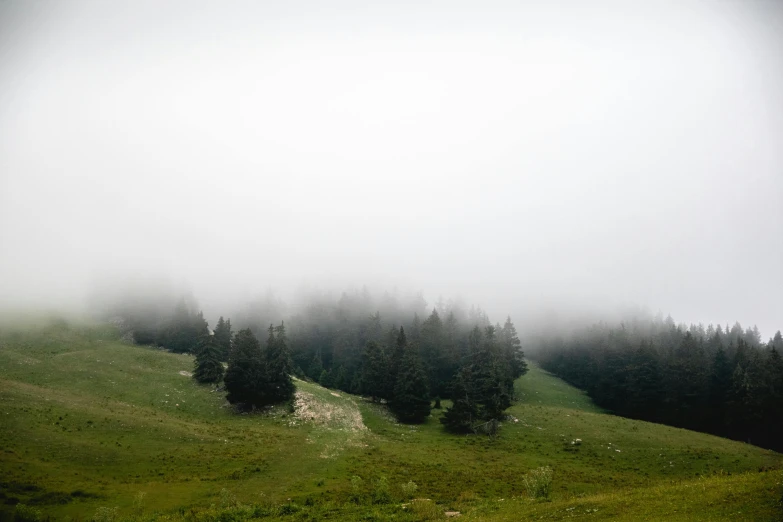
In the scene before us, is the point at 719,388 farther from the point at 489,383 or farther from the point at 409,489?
the point at 409,489

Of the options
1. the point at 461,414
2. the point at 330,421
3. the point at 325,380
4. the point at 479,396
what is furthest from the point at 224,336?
the point at 479,396

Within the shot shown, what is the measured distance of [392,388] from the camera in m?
74.1

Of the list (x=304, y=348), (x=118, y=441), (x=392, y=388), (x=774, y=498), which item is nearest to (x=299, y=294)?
(x=304, y=348)

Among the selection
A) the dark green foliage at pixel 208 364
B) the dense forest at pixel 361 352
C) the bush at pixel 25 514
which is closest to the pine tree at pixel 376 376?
the dense forest at pixel 361 352

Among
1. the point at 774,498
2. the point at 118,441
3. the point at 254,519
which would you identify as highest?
the point at 774,498

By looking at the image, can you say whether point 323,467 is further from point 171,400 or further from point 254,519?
point 171,400

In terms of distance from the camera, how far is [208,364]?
243ft

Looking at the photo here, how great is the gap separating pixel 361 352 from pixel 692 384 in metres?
73.6

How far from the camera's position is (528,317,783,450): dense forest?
209 feet

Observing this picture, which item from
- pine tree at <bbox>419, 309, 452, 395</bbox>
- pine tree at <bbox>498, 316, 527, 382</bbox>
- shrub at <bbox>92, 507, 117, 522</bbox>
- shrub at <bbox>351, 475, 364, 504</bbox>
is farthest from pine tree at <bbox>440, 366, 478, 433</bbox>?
shrub at <bbox>92, 507, 117, 522</bbox>

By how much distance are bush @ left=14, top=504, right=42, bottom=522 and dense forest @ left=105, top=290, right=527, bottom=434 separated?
37454 millimetres

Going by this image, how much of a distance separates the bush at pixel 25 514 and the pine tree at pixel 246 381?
37.4 m

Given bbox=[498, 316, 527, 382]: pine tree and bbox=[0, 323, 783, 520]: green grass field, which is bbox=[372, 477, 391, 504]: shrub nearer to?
bbox=[0, 323, 783, 520]: green grass field

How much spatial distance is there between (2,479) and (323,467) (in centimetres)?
2844
